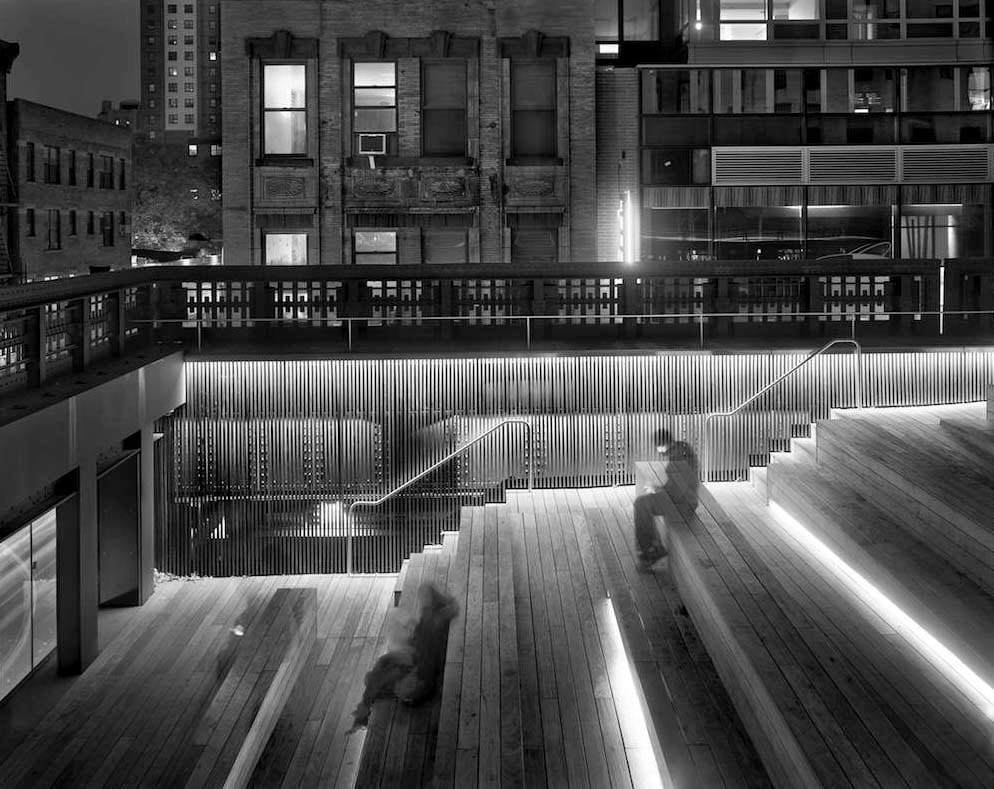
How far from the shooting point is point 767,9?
77.4 feet

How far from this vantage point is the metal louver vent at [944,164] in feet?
77.3

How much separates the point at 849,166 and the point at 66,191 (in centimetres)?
2768

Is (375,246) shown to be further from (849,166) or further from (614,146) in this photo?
(849,166)

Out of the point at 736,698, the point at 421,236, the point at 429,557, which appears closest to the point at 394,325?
the point at 429,557

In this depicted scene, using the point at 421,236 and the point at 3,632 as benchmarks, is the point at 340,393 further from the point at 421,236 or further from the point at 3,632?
the point at 421,236

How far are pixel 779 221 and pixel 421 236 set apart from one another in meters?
7.05

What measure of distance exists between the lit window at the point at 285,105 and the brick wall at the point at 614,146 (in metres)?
5.65

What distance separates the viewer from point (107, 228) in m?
44.3

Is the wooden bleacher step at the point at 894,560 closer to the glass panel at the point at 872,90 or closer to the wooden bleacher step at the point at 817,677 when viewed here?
the wooden bleacher step at the point at 817,677

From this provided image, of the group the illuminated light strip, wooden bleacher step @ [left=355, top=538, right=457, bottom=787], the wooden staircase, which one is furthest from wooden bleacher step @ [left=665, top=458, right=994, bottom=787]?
wooden bleacher step @ [left=355, top=538, right=457, bottom=787]

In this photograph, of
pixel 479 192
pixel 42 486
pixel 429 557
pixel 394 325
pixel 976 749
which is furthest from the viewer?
pixel 479 192

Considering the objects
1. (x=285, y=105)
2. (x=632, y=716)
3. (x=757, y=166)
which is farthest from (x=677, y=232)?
(x=632, y=716)

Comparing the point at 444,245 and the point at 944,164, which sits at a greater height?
the point at 944,164

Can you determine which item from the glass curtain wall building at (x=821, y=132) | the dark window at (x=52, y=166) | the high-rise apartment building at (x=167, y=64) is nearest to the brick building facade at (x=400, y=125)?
the glass curtain wall building at (x=821, y=132)
